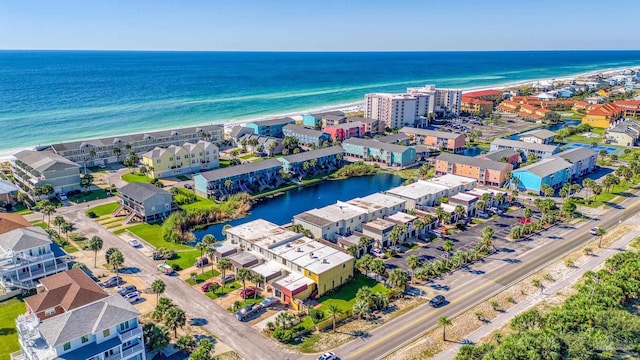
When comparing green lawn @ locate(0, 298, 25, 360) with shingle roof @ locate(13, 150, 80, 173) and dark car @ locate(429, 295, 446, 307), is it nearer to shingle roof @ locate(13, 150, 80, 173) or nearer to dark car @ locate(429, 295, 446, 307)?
shingle roof @ locate(13, 150, 80, 173)

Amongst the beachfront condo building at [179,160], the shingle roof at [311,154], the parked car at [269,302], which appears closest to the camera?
the parked car at [269,302]

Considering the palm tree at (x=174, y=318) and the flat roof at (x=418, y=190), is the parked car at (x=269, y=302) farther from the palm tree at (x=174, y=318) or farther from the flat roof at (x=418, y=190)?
the flat roof at (x=418, y=190)

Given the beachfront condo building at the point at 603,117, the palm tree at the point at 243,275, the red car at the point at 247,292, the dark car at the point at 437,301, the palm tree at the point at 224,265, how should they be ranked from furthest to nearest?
the beachfront condo building at the point at 603,117, the palm tree at the point at 224,265, the red car at the point at 247,292, the palm tree at the point at 243,275, the dark car at the point at 437,301

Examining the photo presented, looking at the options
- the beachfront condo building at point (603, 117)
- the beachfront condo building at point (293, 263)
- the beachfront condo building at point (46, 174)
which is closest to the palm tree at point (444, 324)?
the beachfront condo building at point (293, 263)

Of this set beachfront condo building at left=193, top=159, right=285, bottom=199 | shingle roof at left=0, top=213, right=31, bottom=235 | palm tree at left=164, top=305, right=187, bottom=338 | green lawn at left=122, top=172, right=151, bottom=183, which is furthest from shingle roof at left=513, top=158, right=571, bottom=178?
shingle roof at left=0, top=213, right=31, bottom=235

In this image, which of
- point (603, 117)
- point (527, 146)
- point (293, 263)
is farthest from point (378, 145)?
point (603, 117)

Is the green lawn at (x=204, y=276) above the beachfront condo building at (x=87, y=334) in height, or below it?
below
